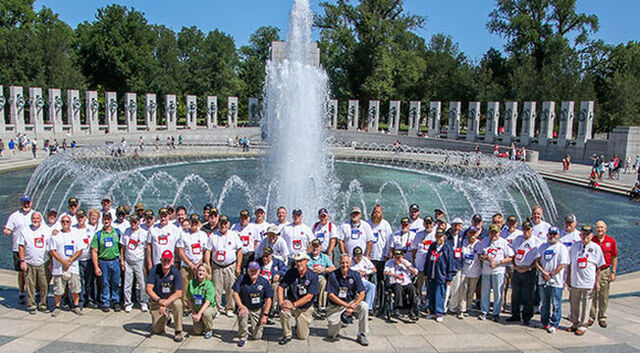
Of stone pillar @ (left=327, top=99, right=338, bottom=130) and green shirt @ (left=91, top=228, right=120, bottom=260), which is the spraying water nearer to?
green shirt @ (left=91, top=228, right=120, bottom=260)

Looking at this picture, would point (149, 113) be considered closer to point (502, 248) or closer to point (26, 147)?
point (26, 147)

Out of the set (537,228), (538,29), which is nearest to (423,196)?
(537,228)

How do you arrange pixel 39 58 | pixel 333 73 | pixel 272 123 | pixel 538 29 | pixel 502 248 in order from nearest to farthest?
pixel 502 248 → pixel 272 123 → pixel 39 58 → pixel 538 29 → pixel 333 73

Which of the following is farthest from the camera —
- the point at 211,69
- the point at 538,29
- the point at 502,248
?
the point at 211,69

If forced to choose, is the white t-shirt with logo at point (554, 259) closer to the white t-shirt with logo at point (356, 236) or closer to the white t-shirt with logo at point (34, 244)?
the white t-shirt with logo at point (356, 236)

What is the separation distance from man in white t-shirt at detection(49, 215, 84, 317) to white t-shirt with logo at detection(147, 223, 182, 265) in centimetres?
112

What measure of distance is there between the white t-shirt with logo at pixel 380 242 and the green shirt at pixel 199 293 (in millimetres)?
3011

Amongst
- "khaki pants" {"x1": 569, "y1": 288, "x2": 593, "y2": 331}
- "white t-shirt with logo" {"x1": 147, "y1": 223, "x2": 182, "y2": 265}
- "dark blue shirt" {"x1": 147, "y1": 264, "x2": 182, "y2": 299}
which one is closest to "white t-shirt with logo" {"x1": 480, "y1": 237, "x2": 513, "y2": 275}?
"khaki pants" {"x1": 569, "y1": 288, "x2": 593, "y2": 331}

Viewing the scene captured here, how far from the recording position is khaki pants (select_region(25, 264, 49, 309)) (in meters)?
7.66

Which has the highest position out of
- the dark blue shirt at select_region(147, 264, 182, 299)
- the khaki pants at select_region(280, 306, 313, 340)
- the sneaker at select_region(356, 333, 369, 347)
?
the dark blue shirt at select_region(147, 264, 182, 299)

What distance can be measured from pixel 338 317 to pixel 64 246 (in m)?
4.59

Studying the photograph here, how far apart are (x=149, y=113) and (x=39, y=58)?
14.8 meters

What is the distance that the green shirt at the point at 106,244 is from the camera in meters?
7.65

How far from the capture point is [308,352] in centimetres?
644
